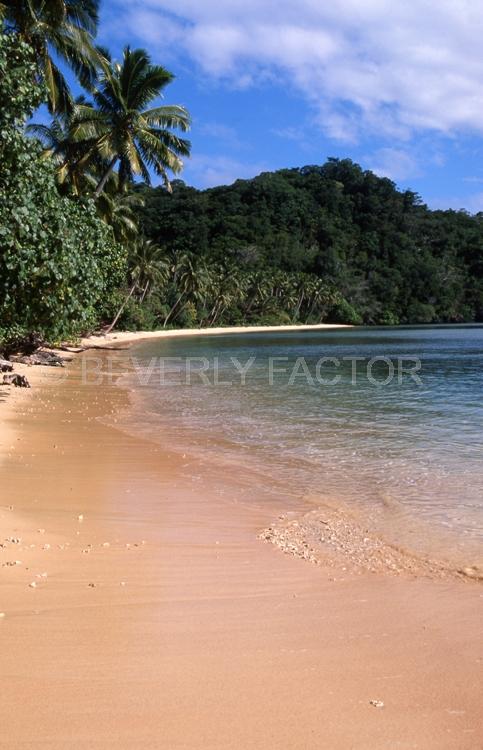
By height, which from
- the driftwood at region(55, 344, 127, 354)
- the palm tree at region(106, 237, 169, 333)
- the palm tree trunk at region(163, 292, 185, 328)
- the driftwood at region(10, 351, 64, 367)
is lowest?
the driftwood at region(10, 351, 64, 367)

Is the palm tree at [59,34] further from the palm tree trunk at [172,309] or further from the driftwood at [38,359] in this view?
the palm tree trunk at [172,309]

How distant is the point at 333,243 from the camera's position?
121062 millimetres

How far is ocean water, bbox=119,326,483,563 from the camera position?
22.7 feet

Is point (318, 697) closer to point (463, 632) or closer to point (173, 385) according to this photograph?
point (463, 632)

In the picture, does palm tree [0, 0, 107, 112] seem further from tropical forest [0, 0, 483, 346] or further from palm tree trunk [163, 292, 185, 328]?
palm tree trunk [163, 292, 185, 328]

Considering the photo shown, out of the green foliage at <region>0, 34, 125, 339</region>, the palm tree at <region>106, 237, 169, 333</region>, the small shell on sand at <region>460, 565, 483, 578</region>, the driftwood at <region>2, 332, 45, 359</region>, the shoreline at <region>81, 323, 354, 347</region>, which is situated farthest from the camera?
the palm tree at <region>106, 237, 169, 333</region>

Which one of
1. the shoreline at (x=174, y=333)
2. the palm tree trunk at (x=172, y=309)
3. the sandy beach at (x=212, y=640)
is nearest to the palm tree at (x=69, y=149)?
the shoreline at (x=174, y=333)

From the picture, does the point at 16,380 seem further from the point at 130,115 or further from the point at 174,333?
the point at 174,333

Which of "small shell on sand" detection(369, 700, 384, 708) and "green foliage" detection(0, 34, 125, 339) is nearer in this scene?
"small shell on sand" detection(369, 700, 384, 708)

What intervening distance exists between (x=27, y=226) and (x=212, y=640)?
7.48 meters

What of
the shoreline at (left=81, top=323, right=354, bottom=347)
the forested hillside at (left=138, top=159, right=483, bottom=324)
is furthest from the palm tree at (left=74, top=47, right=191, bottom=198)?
the forested hillside at (left=138, top=159, right=483, bottom=324)

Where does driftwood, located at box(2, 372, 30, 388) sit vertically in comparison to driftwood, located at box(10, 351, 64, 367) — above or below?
below

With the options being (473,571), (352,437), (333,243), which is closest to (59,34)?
(352,437)

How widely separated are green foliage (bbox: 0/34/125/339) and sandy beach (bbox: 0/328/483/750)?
462 cm
